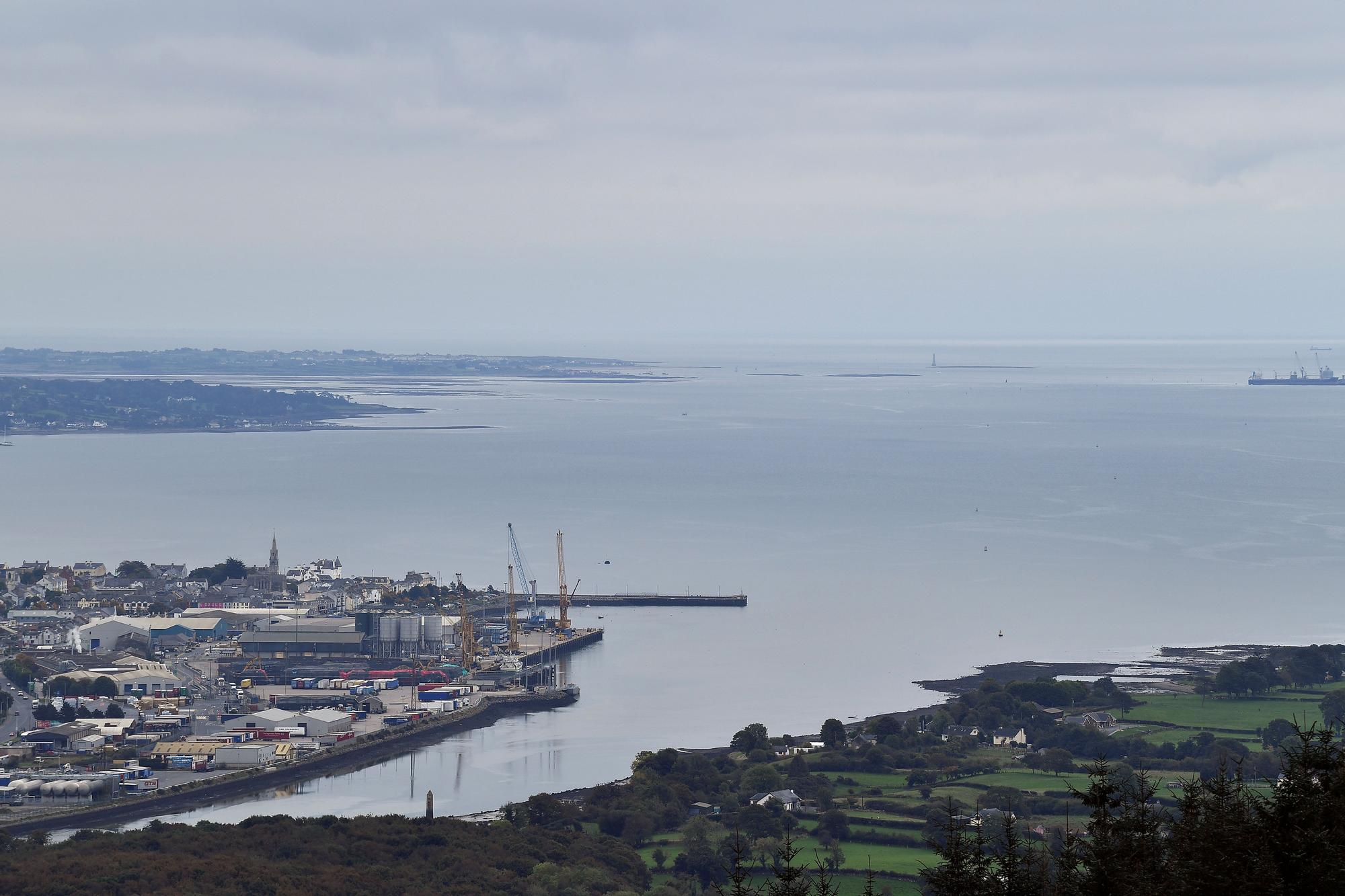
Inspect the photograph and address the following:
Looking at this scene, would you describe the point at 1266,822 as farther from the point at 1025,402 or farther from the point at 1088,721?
the point at 1025,402

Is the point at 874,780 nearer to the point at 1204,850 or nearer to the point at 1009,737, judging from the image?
the point at 1009,737

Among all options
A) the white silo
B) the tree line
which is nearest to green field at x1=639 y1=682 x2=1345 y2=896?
the tree line

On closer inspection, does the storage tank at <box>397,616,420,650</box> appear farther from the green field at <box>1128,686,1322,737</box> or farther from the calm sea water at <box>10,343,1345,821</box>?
the green field at <box>1128,686,1322,737</box>

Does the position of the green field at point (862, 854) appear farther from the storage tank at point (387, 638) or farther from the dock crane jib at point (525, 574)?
the dock crane jib at point (525, 574)

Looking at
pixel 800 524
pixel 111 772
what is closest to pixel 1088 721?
pixel 111 772

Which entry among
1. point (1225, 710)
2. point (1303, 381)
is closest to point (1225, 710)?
point (1225, 710)

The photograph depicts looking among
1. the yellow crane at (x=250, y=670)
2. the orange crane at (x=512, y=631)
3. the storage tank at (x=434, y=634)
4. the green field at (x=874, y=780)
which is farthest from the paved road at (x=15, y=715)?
the green field at (x=874, y=780)
